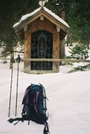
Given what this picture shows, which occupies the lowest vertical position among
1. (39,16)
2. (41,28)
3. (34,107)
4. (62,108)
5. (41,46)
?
(62,108)

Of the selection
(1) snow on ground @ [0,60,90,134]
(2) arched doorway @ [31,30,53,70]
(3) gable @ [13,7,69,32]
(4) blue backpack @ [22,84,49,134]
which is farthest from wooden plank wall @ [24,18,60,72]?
(4) blue backpack @ [22,84,49,134]

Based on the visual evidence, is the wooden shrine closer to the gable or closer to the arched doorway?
the arched doorway

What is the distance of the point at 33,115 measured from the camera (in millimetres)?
5109

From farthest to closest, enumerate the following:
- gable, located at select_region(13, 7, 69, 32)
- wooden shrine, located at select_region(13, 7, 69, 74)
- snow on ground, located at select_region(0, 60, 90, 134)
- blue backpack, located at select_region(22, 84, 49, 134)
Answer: wooden shrine, located at select_region(13, 7, 69, 74)
gable, located at select_region(13, 7, 69, 32)
blue backpack, located at select_region(22, 84, 49, 134)
snow on ground, located at select_region(0, 60, 90, 134)

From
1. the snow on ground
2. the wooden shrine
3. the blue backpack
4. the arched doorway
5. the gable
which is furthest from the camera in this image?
the arched doorway

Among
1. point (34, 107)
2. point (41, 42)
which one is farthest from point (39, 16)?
point (34, 107)

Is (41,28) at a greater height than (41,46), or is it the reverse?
(41,28)

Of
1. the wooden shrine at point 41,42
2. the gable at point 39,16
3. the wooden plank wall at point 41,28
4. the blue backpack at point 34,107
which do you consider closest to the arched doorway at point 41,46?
the wooden shrine at point 41,42

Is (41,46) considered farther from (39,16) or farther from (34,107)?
(34,107)

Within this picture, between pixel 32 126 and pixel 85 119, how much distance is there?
1313mm

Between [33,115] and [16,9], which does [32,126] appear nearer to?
[33,115]

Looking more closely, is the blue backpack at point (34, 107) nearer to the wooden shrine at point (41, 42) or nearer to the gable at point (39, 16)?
the gable at point (39, 16)

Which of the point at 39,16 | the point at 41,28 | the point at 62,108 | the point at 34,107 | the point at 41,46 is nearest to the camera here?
the point at 34,107

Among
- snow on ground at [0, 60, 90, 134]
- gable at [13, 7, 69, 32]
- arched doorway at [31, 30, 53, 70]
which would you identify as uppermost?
gable at [13, 7, 69, 32]
